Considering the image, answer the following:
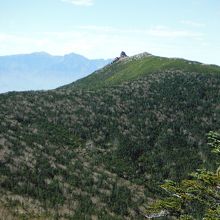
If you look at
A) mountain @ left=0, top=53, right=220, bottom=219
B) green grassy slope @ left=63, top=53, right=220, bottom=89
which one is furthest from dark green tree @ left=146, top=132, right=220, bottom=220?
green grassy slope @ left=63, top=53, right=220, bottom=89

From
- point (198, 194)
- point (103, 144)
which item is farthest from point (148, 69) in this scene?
point (198, 194)

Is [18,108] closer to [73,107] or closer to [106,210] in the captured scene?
[73,107]

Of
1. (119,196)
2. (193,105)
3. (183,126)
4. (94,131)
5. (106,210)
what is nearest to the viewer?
(106,210)

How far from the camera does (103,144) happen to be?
48.3 meters

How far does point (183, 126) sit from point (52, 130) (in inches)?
729

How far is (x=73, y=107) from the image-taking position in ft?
197

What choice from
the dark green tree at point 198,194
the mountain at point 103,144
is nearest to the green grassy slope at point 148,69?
the mountain at point 103,144

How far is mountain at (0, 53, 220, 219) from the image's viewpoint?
28.4m

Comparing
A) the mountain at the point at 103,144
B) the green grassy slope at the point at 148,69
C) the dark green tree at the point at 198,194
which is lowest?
the mountain at the point at 103,144

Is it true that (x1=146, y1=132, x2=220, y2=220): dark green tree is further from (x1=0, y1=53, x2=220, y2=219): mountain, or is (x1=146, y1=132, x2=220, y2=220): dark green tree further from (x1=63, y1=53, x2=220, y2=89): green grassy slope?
(x1=63, y1=53, x2=220, y2=89): green grassy slope

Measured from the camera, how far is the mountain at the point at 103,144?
28.4 metres

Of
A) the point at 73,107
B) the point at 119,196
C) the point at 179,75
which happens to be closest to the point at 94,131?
the point at 73,107

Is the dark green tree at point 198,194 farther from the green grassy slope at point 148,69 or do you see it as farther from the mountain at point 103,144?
the green grassy slope at point 148,69

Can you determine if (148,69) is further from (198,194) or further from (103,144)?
(198,194)
